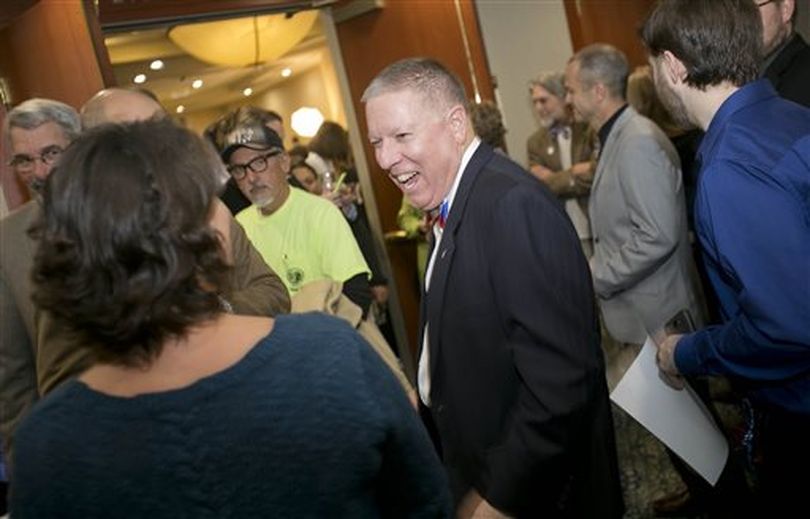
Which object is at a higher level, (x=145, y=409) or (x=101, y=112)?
(x=101, y=112)

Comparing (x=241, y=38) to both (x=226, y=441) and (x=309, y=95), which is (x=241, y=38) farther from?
(x=309, y=95)

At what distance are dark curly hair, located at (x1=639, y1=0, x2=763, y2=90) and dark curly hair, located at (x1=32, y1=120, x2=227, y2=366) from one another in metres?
1.18

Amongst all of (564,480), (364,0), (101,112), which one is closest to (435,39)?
(364,0)

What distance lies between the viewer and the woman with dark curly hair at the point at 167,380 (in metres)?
0.96

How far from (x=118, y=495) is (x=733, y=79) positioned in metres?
1.46

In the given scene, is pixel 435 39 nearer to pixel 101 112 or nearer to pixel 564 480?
pixel 101 112

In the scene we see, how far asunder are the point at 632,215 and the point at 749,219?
1.23m

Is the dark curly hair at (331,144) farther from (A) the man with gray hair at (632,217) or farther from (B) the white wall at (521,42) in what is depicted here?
(A) the man with gray hair at (632,217)

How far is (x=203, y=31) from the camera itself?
5750 millimetres

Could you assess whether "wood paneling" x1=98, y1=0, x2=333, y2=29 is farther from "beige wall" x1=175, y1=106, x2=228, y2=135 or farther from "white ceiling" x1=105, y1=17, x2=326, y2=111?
"beige wall" x1=175, y1=106, x2=228, y2=135

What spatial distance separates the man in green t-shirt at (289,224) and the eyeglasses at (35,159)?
80 cm

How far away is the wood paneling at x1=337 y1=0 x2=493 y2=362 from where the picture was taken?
4.40m

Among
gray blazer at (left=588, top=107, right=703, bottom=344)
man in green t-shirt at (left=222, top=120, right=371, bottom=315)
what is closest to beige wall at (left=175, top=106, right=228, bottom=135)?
man in green t-shirt at (left=222, top=120, right=371, bottom=315)

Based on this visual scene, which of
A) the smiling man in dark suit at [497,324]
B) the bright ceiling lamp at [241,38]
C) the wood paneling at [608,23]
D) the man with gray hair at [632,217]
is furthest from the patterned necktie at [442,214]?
the bright ceiling lamp at [241,38]
